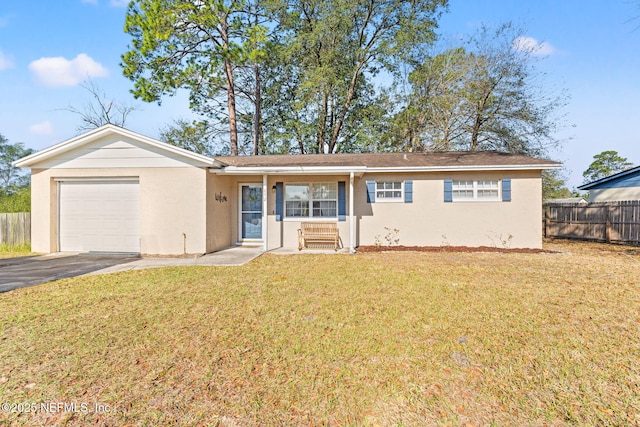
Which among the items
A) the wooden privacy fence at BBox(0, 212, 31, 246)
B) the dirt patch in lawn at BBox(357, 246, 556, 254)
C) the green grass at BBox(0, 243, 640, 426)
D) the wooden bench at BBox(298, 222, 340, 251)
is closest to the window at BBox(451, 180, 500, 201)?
the dirt patch in lawn at BBox(357, 246, 556, 254)

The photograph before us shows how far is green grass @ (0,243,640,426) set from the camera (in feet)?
7.41

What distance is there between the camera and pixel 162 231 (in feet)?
28.5

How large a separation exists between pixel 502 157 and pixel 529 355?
9432mm

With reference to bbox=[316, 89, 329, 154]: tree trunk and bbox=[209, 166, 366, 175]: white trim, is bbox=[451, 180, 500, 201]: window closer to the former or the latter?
bbox=[209, 166, 366, 175]: white trim

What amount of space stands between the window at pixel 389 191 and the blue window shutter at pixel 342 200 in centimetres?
118

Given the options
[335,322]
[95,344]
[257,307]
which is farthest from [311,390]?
[95,344]

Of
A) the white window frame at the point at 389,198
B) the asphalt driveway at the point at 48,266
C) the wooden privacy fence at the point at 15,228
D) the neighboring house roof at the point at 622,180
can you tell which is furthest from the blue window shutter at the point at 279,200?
the neighboring house roof at the point at 622,180

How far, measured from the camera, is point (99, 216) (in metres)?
9.02

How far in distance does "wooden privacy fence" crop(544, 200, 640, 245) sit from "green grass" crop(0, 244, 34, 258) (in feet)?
67.8

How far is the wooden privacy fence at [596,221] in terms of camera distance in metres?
11.2

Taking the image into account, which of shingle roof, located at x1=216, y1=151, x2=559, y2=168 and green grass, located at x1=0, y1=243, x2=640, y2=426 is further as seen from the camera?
shingle roof, located at x1=216, y1=151, x2=559, y2=168

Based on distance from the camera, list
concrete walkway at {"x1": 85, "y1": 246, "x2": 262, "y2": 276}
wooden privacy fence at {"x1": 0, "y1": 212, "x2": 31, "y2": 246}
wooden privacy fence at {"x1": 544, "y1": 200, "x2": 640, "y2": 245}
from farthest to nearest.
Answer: wooden privacy fence at {"x1": 544, "y1": 200, "x2": 640, "y2": 245} < wooden privacy fence at {"x1": 0, "y1": 212, "x2": 31, "y2": 246} < concrete walkway at {"x1": 85, "y1": 246, "x2": 262, "y2": 276}

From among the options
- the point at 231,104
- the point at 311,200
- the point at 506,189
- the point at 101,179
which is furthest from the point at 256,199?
the point at 231,104

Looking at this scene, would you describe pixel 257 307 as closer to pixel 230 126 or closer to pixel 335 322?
pixel 335 322
